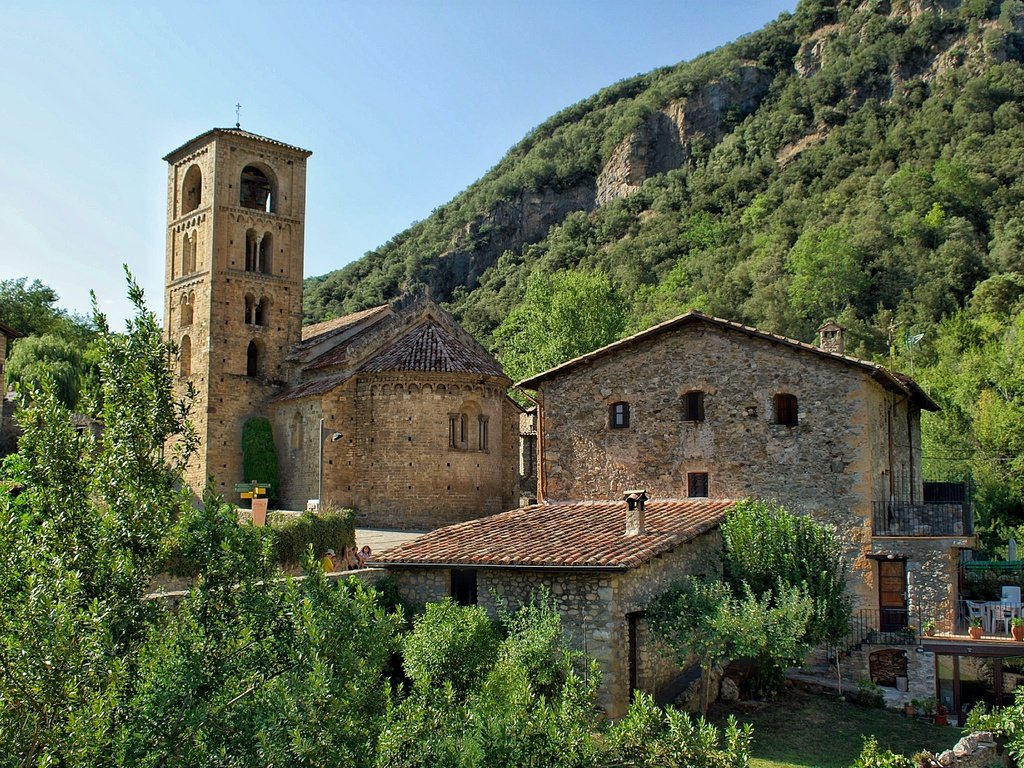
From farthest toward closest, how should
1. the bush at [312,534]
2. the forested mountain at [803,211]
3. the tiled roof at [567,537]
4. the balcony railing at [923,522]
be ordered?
the forested mountain at [803,211], the bush at [312,534], the balcony railing at [923,522], the tiled roof at [567,537]

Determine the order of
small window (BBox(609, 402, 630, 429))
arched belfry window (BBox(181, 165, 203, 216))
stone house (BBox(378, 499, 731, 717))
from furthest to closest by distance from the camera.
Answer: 1. arched belfry window (BBox(181, 165, 203, 216))
2. small window (BBox(609, 402, 630, 429))
3. stone house (BBox(378, 499, 731, 717))

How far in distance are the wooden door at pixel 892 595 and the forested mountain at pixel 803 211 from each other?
20539 mm

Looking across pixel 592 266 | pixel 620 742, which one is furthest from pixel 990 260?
pixel 620 742

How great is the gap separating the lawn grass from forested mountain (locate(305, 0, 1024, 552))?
23531 millimetres

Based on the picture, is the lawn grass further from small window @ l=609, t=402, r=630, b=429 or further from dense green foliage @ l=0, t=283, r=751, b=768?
small window @ l=609, t=402, r=630, b=429

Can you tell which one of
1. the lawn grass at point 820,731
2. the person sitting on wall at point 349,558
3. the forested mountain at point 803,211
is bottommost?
the lawn grass at point 820,731

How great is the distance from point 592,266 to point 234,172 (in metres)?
62.8

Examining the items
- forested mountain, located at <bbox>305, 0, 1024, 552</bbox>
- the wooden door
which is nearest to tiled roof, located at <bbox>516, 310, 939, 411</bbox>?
the wooden door

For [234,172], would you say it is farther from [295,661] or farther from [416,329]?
[295,661]

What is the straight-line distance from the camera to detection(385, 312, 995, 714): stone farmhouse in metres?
17.9

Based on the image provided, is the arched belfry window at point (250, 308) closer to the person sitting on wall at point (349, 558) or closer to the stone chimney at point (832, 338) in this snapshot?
the person sitting on wall at point (349, 558)

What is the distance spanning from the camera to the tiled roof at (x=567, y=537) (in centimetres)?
1745

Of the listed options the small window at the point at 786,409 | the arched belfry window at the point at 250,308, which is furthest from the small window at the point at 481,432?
the small window at the point at 786,409

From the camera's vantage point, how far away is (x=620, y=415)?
24.2 meters
